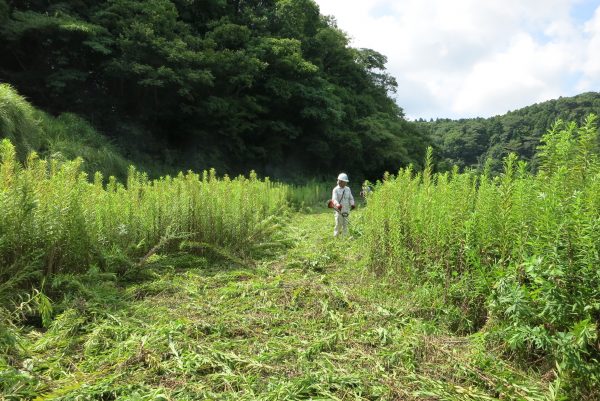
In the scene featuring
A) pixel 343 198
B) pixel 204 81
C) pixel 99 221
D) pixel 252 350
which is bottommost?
pixel 252 350

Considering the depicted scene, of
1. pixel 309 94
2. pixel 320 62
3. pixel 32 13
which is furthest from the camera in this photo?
pixel 320 62

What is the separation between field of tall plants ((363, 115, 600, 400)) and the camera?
228cm

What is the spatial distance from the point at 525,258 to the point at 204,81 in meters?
17.6

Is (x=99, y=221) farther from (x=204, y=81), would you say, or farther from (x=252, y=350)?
(x=204, y=81)

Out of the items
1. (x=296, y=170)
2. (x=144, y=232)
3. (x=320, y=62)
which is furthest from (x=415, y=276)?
(x=320, y=62)

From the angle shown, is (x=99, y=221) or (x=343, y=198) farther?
(x=343, y=198)

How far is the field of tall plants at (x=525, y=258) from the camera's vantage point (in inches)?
89.6

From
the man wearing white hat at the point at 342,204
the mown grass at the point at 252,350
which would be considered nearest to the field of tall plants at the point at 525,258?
the mown grass at the point at 252,350

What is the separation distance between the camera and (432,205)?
13.8ft

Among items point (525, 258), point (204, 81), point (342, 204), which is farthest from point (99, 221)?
point (204, 81)

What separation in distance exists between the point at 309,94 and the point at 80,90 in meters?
12.6

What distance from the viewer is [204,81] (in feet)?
59.4

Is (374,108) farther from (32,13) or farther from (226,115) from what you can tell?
(32,13)

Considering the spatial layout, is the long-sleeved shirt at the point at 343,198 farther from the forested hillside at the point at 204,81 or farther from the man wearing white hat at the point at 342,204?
the forested hillside at the point at 204,81
